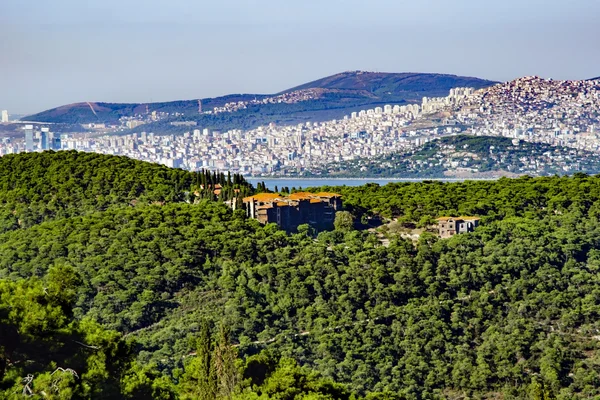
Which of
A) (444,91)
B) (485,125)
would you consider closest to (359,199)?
(485,125)

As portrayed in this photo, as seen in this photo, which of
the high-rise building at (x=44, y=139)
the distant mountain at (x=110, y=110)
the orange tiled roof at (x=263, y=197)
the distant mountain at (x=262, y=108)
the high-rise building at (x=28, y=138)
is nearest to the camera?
the orange tiled roof at (x=263, y=197)

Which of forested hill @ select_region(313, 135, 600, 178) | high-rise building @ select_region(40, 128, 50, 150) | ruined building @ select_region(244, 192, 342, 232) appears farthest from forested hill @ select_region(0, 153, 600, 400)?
high-rise building @ select_region(40, 128, 50, 150)

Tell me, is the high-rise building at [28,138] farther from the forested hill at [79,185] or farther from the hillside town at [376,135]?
the forested hill at [79,185]

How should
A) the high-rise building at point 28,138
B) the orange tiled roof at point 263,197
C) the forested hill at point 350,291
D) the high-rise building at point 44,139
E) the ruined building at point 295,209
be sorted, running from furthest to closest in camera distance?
1. the high-rise building at point 28,138
2. the high-rise building at point 44,139
3. the orange tiled roof at point 263,197
4. the ruined building at point 295,209
5. the forested hill at point 350,291

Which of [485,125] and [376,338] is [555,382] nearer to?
[376,338]

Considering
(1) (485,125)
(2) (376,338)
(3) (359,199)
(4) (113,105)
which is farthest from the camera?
(4) (113,105)

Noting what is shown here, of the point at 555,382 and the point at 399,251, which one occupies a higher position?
the point at 399,251

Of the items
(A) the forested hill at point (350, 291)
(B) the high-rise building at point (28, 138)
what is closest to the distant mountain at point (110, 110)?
(B) the high-rise building at point (28, 138)
